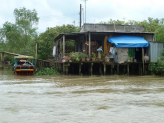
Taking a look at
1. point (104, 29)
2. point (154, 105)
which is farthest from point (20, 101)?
point (104, 29)

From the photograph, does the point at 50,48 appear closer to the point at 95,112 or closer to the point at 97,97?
the point at 97,97

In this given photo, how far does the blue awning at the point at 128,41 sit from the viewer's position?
2002 cm

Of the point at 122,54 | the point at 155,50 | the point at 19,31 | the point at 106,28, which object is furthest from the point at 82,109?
the point at 19,31

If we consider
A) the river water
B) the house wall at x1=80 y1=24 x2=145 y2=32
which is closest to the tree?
the house wall at x1=80 y1=24 x2=145 y2=32

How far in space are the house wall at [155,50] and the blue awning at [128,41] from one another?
0.57 meters

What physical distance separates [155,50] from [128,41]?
258 cm

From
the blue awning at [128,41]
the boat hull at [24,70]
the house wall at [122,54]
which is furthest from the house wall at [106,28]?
the boat hull at [24,70]

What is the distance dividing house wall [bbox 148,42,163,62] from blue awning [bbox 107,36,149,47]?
571 millimetres

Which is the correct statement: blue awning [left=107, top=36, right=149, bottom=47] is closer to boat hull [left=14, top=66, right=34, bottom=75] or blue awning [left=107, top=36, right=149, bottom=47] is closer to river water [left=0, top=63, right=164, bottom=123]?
boat hull [left=14, top=66, right=34, bottom=75]

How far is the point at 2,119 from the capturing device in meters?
6.53

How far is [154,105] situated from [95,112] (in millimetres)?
2382

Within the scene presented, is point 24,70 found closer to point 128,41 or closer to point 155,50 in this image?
point 128,41

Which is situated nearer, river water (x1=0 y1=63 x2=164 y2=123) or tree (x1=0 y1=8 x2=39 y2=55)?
river water (x1=0 y1=63 x2=164 y2=123)

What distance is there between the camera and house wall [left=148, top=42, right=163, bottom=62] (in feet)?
67.7
